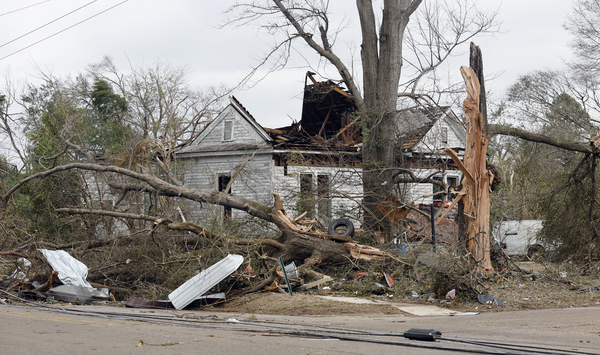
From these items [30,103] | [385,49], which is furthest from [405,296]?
[30,103]

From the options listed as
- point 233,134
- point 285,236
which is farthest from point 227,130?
point 285,236

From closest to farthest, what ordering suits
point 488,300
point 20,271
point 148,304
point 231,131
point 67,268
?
point 488,300, point 148,304, point 67,268, point 20,271, point 231,131

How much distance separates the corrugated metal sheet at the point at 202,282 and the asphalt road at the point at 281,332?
110 cm

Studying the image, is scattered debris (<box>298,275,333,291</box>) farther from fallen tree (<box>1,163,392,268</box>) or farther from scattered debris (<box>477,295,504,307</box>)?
scattered debris (<box>477,295,504,307</box>)

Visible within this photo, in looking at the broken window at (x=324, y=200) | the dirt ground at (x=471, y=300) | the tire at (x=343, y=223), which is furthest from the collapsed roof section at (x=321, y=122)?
the dirt ground at (x=471, y=300)

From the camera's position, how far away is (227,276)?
9664 millimetres

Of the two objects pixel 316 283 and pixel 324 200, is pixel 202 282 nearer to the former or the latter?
pixel 316 283

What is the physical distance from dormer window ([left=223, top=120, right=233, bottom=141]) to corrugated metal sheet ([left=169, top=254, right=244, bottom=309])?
13.8 m

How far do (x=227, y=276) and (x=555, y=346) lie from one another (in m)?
6.09

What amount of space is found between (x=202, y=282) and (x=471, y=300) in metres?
4.63

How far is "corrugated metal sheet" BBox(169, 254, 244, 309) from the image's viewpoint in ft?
30.2

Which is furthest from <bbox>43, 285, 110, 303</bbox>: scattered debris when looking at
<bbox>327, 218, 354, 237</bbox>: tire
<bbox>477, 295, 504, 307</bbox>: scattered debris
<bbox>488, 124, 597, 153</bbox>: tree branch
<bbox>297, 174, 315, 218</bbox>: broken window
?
<bbox>488, 124, 597, 153</bbox>: tree branch

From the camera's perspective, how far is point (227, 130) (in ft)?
76.2

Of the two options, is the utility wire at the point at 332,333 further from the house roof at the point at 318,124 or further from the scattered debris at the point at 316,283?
the house roof at the point at 318,124
